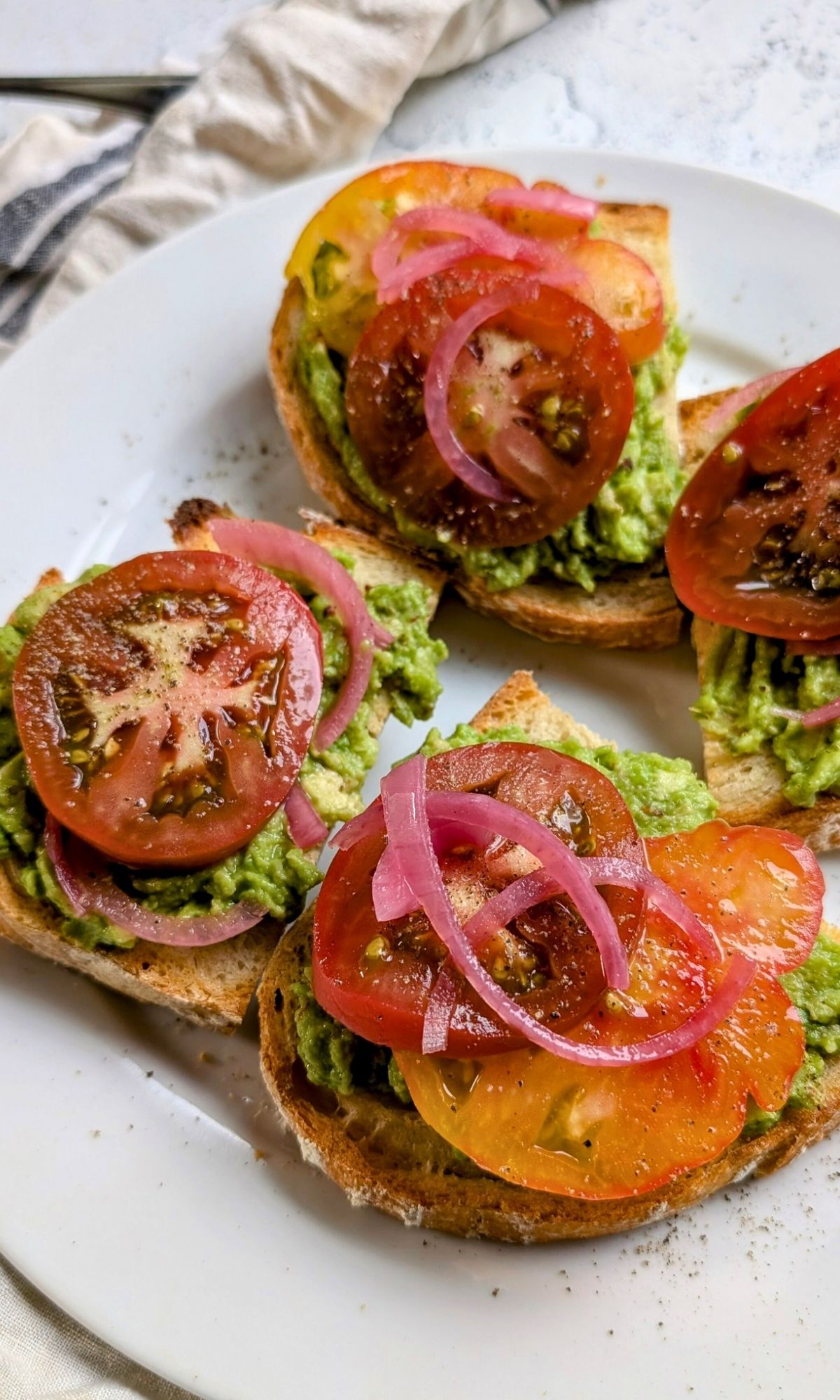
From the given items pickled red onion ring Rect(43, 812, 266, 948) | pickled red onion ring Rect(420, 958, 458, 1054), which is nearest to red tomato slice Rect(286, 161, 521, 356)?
pickled red onion ring Rect(43, 812, 266, 948)

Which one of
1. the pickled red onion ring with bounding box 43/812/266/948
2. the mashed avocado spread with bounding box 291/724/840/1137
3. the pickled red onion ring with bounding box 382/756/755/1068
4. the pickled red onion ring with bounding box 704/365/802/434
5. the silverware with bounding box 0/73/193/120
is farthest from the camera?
the silverware with bounding box 0/73/193/120

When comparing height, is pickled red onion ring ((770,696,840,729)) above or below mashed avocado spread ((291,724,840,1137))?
above

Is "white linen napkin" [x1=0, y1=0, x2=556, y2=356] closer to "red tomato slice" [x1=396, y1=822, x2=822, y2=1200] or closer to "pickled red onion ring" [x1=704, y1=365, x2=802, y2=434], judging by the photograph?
"pickled red onion ring" [x1=704, y1=365, x2=802, y2=434]

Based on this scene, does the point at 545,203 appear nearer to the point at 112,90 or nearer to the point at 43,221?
the point at 43,221

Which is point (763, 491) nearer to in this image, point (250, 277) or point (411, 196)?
point (411, 196)

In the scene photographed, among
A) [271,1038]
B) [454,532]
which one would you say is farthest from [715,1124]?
[454,532]

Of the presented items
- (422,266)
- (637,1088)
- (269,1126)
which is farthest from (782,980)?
(422,266)

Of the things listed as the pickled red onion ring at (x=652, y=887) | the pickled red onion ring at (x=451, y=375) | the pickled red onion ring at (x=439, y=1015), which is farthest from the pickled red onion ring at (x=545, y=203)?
the pickled red onion ring at (x=439, y=1015)

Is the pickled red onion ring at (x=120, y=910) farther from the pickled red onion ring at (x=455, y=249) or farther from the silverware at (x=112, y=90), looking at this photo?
the silverware at (x=112, y=90)
